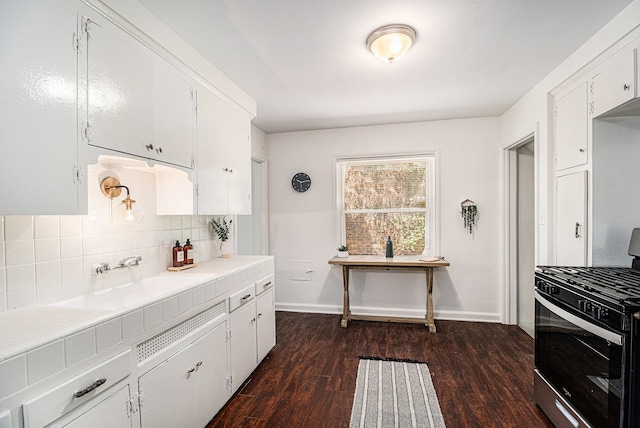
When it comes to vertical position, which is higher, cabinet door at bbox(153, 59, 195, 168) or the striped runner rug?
cabinet door at bbox(153, 59, 195, 168)

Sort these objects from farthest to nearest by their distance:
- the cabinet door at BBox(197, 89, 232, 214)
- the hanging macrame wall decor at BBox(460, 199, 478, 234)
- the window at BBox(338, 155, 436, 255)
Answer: the window at BBox(338, 155, 436, 255) < the hanging macrame wall decor at BBox(460, 199, 478, 234) < the cabinet door at BBox(197, 89, 232, 214)

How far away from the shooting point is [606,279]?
5.74ft

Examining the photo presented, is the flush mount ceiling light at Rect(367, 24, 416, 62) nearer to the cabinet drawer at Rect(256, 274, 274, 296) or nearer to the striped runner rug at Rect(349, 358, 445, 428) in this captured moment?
the cabinet drawer at Rect(256, 274, 274, 296)

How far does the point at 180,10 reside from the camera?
1.76m

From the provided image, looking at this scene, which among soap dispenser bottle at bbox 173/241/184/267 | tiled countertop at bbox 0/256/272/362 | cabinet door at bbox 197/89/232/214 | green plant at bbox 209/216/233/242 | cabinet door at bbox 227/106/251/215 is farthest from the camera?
green plant at bbox 209/216/233/242

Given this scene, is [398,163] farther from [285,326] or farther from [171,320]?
[171,320]

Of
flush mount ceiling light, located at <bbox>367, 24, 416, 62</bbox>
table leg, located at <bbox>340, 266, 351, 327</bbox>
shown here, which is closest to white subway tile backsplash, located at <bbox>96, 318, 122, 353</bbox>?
flush mount ceiling light, located at <bbox>367, 24, 416, 62</bbox>

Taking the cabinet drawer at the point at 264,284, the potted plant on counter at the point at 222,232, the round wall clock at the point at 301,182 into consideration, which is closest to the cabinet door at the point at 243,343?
the cabinet drawer at the point at 264,284

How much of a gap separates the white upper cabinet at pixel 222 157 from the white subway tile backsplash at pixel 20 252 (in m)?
0.97

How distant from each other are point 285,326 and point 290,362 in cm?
92

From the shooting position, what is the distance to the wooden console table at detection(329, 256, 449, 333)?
3.50m

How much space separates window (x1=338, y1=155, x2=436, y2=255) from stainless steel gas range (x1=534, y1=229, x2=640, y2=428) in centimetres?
190

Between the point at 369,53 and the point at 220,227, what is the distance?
6.52 feet

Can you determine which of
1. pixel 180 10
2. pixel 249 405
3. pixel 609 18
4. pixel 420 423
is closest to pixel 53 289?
pixel 249 405
